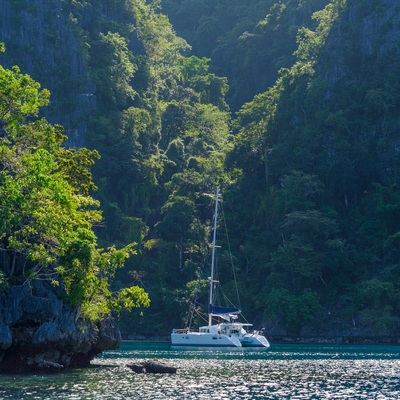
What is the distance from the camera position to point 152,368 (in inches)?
1620

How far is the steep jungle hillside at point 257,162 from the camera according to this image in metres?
82.2

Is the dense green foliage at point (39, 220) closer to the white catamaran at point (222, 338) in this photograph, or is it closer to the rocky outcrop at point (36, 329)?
the rocky outcrop at point (36, 329)

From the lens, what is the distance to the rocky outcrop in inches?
1526

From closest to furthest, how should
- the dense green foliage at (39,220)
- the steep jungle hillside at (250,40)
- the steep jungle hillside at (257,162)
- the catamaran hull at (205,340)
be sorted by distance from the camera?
the dense green foliage at (39,220) < the catamaran hull at (205,340) < the steep jungle hillside at (257,162) < the steep jungle hillside at (250,40)

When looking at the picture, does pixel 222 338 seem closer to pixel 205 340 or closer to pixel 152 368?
pixel 205 340

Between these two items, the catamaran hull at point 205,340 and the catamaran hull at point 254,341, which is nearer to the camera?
the catamaran hull at point 205,340

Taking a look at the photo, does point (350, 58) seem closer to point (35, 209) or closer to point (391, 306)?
point (391, 306)

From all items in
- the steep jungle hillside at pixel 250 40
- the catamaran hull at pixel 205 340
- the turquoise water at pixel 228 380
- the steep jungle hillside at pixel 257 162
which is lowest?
the turquoise water at pixel 228 380

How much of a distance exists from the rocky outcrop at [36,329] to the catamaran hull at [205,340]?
24572 millimetres

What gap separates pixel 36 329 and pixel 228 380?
8.49m

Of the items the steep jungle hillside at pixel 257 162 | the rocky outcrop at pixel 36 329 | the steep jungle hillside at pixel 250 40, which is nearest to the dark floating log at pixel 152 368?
the rocky outcrop at pixel 36 329

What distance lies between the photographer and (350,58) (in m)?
96.3

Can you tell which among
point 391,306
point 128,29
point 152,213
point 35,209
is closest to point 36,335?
point 35,209

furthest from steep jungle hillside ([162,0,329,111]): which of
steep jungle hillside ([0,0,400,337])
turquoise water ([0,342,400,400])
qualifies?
turquoise water ([0,342,400,400])
